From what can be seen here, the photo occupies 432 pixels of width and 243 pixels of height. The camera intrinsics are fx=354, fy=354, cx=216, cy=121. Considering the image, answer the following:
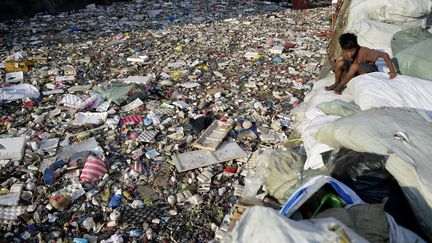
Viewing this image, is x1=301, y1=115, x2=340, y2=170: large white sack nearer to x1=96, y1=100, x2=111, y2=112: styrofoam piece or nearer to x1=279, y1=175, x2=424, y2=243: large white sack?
x1=279, y1=175, x2=424, y2=243: large white sack

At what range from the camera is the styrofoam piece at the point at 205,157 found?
3000 millimetres

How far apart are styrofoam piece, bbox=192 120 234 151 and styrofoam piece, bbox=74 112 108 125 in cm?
114

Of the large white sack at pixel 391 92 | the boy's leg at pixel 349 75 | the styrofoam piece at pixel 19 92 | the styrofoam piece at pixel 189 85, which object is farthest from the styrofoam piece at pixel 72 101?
the large white sack at pixel 391 92

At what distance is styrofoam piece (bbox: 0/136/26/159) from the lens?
10.1ft

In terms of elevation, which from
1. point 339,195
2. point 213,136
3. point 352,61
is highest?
point 339,195

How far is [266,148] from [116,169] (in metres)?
1.34

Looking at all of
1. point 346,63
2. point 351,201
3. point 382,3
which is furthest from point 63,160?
point 382,3

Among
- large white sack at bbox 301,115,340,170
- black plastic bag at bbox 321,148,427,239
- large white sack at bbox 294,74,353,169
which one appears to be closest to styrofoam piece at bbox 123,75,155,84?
large white sack at bbox 294,74,353,169

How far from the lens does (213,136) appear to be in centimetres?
341

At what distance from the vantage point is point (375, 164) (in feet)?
5.86

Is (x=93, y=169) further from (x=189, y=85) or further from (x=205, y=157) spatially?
(x=189, y=85)

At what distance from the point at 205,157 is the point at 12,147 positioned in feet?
5.72

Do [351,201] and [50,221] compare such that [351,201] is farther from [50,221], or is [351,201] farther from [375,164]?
[50,221]

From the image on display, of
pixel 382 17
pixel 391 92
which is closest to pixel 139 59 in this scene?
pixel 382 17
